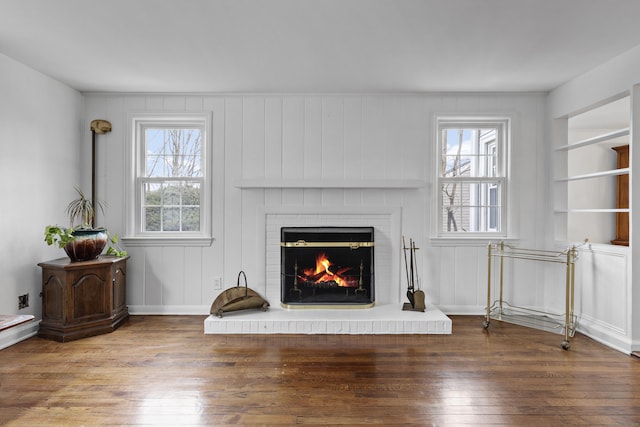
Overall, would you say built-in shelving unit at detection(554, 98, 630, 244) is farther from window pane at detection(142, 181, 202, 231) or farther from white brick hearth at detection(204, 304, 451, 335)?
window pane at detection(142, 181, 202, 231)

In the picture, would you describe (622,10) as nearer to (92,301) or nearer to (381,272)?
(381,272)

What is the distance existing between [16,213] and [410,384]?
3417mm

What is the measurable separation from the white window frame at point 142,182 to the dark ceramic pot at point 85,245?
524mm

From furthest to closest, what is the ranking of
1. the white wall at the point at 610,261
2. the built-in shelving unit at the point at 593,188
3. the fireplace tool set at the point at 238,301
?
the built-in shelving unit at the point at 593,188, the fireplace tool set at the point at 238,301, the white wall at the point at 610,261

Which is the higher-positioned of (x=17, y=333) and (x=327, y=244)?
(x=327, y=244)

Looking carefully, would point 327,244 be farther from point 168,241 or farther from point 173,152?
point 173,152

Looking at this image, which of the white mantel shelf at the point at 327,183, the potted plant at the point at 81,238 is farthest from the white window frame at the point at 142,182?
the white mantel shelf at the point at 327,183

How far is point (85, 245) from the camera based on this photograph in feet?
11.6

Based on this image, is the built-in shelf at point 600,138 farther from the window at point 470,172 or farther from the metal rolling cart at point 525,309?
the metal rolling cart at point 525,309

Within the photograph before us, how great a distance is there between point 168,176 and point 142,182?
0.28m

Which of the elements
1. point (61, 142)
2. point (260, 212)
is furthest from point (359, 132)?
point (61, 142)

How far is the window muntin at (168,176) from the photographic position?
425 cm

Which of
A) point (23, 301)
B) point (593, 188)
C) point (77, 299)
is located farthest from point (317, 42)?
point (593, 188)

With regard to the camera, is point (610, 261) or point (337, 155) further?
point (337, 155)
